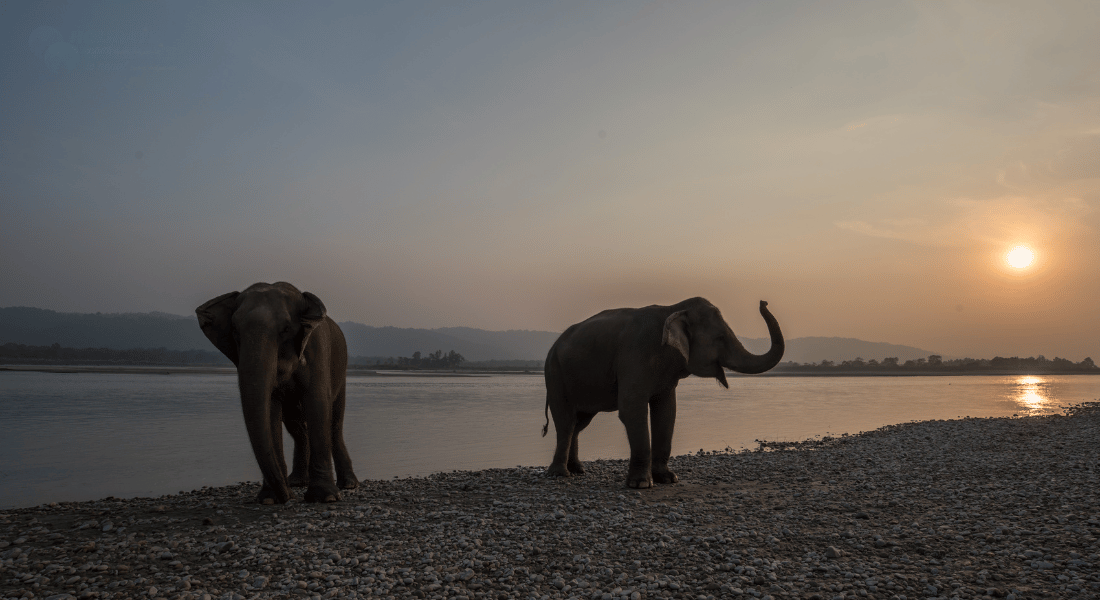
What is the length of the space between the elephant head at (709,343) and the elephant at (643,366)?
17 mm

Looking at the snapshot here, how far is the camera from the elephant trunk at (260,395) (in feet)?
27.2

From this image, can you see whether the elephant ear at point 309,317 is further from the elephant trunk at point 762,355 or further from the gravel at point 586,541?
the elephant trunk at point 762,355

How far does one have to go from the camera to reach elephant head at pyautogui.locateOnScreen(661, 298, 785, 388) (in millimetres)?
11055

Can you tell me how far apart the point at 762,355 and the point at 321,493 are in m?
7.19

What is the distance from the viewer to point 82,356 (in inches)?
4948

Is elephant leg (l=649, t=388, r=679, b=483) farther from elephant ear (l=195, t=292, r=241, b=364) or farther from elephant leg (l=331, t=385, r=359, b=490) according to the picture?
elephant ear (l=195, t=292, r=241, b=364)

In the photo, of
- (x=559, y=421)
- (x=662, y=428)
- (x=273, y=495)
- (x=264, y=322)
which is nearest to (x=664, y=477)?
(x=662, y=428)

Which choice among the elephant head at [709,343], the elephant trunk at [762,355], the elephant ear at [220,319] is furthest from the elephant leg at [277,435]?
the elephant trunk at [762,355]

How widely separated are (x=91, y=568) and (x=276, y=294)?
393cm

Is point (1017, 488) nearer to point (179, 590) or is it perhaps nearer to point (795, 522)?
point (795, 522)

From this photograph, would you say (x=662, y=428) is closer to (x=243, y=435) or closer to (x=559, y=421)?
(x=559, y=421)

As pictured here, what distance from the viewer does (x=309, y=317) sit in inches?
357

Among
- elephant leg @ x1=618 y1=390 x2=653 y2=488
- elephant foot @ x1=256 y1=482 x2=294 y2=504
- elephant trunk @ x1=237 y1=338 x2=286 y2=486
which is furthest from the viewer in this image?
elephant leg @ x1=618 y1=390 x2=653 y2=488

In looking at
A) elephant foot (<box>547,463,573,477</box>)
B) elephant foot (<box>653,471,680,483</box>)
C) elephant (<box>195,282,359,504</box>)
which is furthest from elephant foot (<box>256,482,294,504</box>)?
elephant foot (<box>653,471,680,483</box>)
